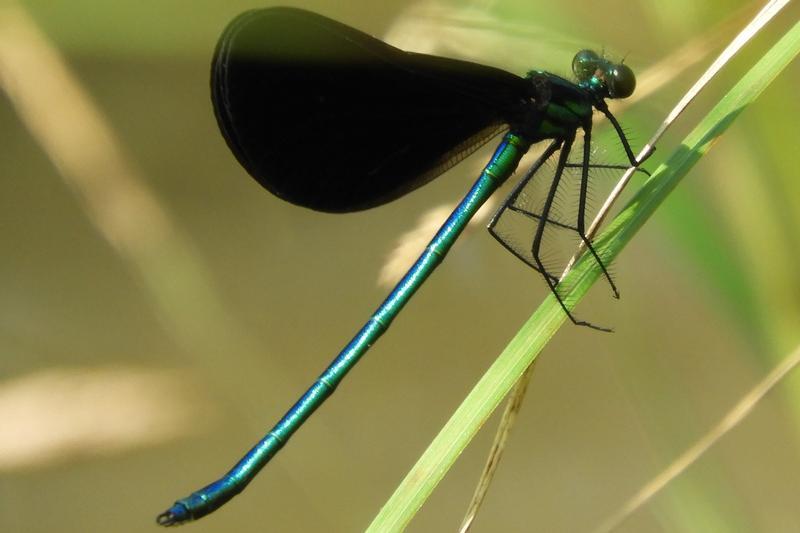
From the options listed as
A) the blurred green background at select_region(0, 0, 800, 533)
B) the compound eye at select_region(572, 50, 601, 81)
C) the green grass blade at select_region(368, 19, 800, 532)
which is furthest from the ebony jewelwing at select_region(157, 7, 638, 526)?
the blurred green background at select_region(0, 0, 800, 533)

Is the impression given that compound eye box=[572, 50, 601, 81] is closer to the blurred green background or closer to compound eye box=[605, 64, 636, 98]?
compound eye box=[605, 64, 636, 98]

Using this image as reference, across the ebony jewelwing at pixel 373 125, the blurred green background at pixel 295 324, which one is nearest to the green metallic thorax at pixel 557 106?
the ebony jewelwing at pixel 373 125

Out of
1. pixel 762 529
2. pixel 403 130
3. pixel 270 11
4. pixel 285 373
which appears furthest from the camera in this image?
pixel 285 373

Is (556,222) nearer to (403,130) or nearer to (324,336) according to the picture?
(403,130)

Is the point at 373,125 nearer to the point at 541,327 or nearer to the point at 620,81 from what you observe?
the point at 620,81

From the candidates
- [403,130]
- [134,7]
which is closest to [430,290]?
[403,130]

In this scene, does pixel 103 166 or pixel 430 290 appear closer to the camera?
pixel 103 166

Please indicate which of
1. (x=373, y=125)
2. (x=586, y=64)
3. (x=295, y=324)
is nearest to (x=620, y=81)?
(x=586, y=64)
